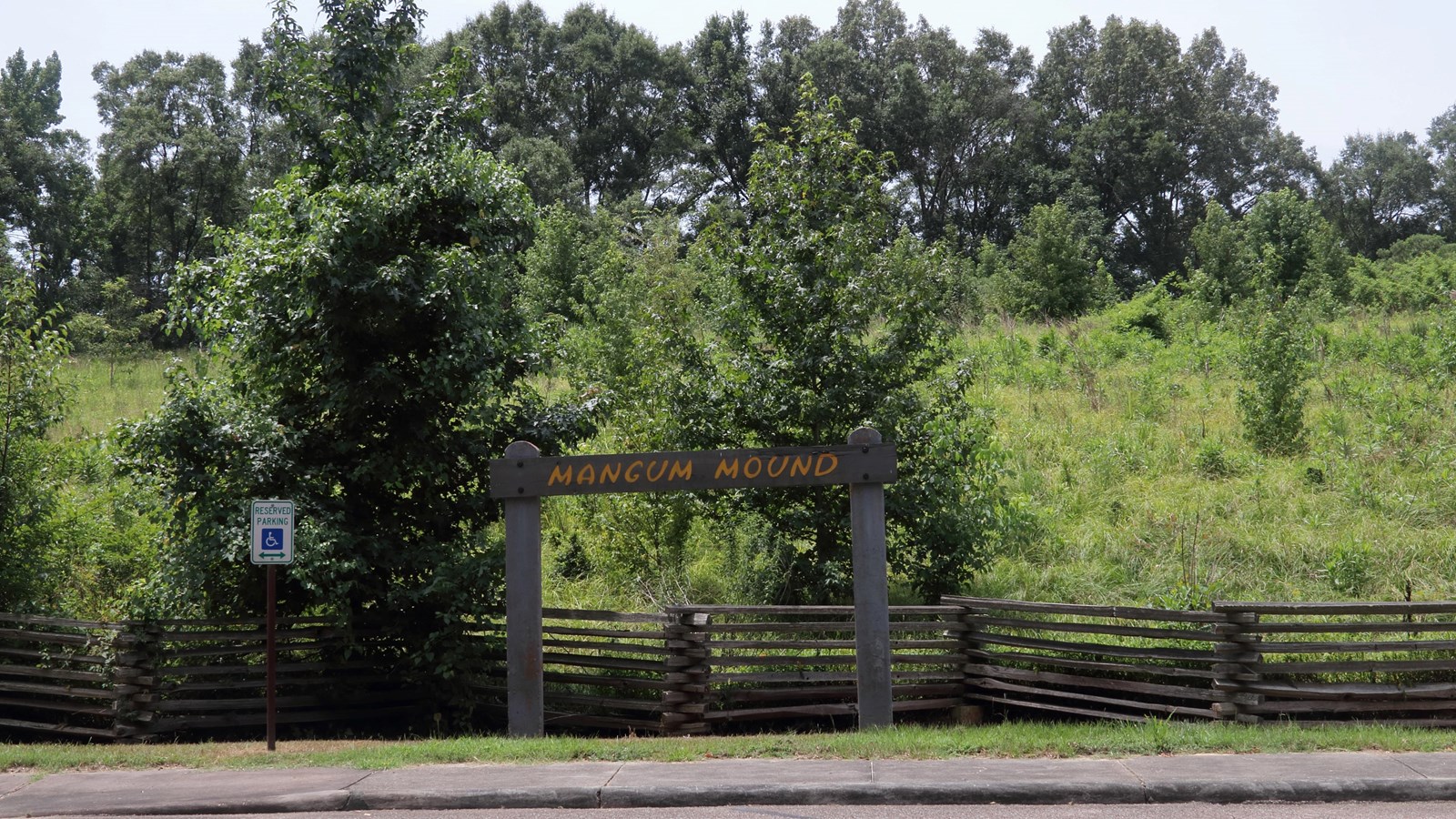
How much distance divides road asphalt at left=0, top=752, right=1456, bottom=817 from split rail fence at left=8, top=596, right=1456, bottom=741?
2.86m

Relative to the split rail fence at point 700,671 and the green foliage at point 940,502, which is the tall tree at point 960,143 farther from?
the split rail fence at point 700,671

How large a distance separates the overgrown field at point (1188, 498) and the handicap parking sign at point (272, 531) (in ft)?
12.4

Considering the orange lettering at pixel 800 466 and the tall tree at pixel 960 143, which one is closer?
the orange lettering at pixel 800 466

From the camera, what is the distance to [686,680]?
13.3 meters

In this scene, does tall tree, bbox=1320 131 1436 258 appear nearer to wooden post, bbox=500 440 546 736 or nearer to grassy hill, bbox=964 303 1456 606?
grassy hill, bbox=964 303 1456 606

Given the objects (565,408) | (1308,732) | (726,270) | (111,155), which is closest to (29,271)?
(565,408)

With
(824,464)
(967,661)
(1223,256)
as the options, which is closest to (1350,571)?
(967,661)

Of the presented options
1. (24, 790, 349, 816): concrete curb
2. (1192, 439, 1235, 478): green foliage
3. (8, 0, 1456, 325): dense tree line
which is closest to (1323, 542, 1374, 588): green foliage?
(1192, 439, 1235, 478): green foliage

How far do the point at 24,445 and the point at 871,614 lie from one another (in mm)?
11521

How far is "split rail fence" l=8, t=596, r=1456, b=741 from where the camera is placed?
1264 centimetres

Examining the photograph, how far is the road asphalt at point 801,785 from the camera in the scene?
8.84 m

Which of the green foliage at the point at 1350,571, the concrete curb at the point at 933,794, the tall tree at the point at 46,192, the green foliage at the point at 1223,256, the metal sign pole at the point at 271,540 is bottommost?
the concrete curb at the point at 933,794

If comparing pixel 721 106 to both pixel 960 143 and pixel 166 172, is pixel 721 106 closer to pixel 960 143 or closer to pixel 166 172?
pixel 960 143

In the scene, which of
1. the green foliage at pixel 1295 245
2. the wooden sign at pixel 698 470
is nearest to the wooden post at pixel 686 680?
the wooden sign at pixel 698 470
